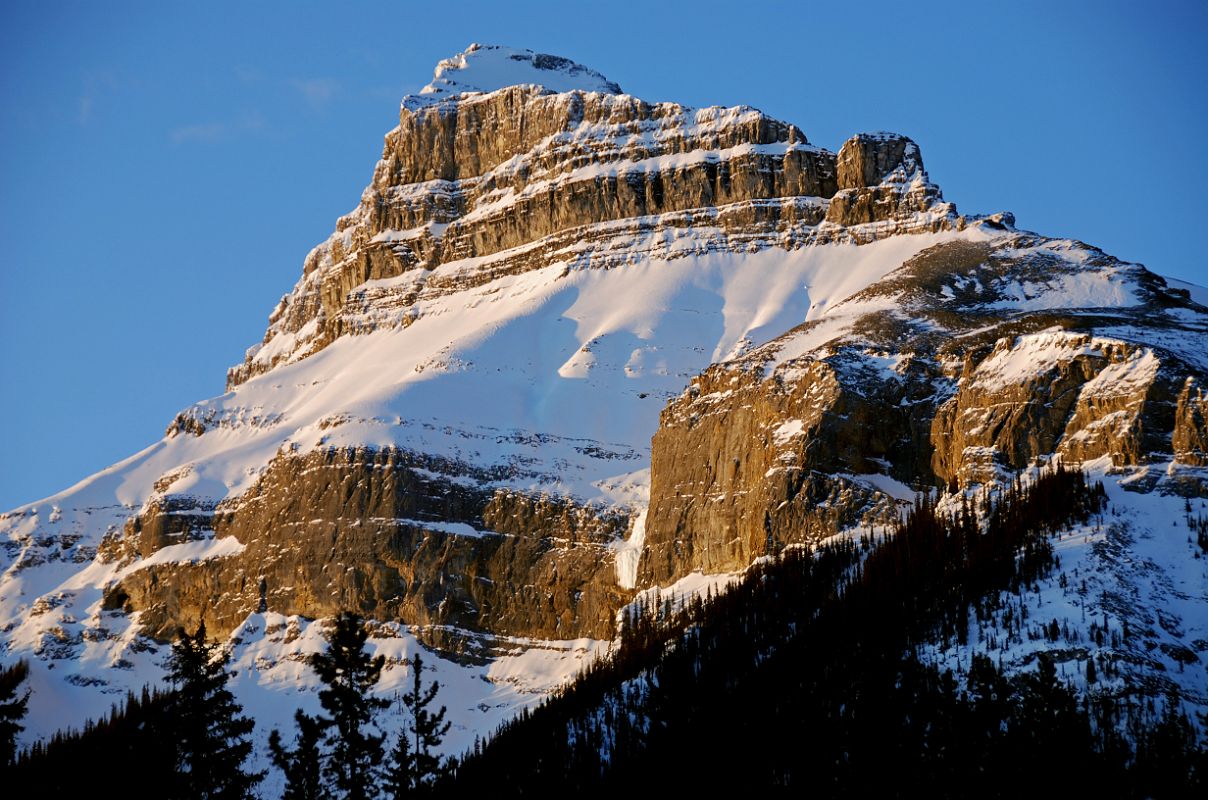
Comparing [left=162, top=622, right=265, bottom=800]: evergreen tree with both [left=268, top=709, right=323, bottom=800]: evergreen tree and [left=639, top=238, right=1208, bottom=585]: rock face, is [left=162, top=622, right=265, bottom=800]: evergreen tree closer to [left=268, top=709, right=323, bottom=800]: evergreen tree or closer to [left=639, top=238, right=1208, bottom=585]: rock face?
[left=268, top=709, right=323, bottom=800]: evergreen tree

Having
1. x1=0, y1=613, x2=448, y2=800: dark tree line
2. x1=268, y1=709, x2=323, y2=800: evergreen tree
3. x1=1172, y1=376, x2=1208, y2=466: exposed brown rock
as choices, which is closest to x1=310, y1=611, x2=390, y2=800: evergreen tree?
x1=0, y1=613, x2=448, y2=800: dark tree line

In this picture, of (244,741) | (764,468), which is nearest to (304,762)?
(244,741)

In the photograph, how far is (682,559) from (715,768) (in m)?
59.0

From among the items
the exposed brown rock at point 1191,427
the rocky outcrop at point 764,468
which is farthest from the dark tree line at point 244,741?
the rocky outcrop at point 764,468

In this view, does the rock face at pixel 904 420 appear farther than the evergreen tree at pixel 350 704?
Yes

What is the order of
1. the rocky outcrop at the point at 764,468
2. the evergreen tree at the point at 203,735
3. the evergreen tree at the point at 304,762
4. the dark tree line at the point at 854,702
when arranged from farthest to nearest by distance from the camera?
the rocky outcrop at the point at 764,468
the dark tree line at the point at 854,702
the evergreen tree at the point at 203,735
the evergreen tree at the point at 304,762

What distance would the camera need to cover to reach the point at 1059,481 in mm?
149875

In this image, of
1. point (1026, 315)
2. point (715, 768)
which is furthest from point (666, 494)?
point (715, 768)

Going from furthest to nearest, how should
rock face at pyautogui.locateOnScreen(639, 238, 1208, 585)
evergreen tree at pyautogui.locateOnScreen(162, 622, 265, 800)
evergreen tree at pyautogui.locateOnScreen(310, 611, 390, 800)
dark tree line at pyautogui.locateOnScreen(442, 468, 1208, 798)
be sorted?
1. rock face at pyautogui.locateOnScreen(639, 238, 1208, 585)
2. dark tree line at pyautogui.locateOnScreen(442, 468, 1208, 798)
3. evergreen tree at pyautogui.locateOnScreen(162, 622, 265, 800)
4. evergreen tree at pyautogui.locateOnScreen(310, 611, 390, 800)

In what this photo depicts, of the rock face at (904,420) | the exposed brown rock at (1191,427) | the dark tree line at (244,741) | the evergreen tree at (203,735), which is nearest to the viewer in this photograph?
the dark tree line at (244,741)

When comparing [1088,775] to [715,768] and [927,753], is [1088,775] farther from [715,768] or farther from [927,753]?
[715,768]

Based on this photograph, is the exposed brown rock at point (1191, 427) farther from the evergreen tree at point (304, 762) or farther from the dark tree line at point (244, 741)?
the evergreen tree at point (304, 762)

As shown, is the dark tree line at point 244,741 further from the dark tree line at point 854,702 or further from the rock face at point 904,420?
the rock face at point 904,420

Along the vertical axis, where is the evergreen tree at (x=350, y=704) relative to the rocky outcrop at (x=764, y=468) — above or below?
below
